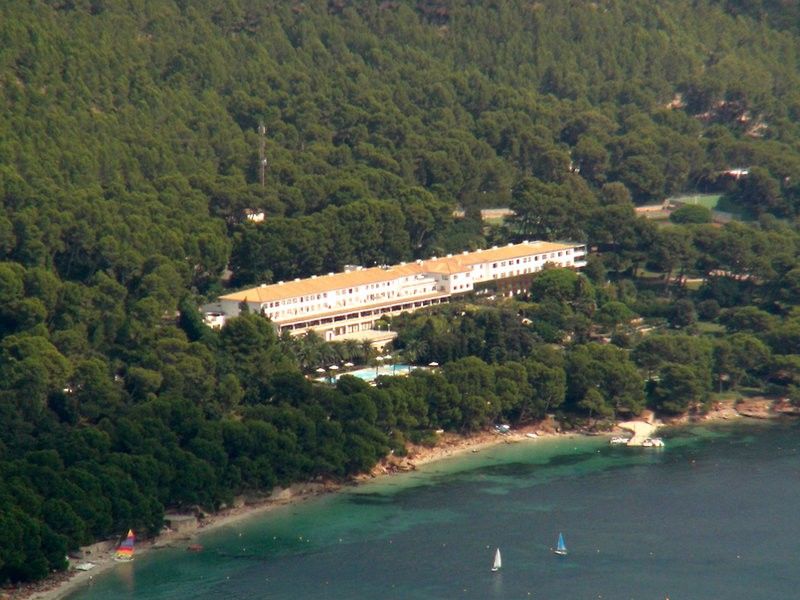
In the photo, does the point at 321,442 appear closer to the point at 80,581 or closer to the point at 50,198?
the point at 80,581

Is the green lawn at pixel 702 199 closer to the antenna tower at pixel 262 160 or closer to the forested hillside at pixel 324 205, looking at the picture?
the forested hillside at pixel 324 205

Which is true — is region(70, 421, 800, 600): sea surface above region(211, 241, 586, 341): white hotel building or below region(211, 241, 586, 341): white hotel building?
below

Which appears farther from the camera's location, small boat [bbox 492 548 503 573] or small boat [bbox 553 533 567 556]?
small boat [bbox 553 533 567 556]

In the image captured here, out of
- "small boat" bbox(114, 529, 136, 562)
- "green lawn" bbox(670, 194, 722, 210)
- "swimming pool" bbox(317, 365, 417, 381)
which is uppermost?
"green lawn" bbox(670, 194, 722, 210)

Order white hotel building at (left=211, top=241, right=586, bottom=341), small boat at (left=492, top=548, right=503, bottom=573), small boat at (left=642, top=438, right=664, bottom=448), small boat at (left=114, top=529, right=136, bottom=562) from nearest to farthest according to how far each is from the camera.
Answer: small boat at (left=492, top=548, right=503, bottom=573)
small boat at (left=114, top=529, right=136, bottom=562)
small boat at (left=642, top=438, right=664, bottom=448)
white hotel building at (left=211, top=241, right=586, bottom=341)

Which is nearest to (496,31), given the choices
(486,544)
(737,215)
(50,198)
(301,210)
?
(737,215)

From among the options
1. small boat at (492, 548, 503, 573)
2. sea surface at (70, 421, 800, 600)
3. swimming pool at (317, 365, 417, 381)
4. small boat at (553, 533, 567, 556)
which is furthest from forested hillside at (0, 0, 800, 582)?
small boat at (553, 533, 567, 556)

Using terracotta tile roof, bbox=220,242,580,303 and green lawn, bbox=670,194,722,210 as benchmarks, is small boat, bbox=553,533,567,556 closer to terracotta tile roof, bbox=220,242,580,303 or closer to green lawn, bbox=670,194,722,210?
terracotta tile roof, bbox=220,242,580,303
